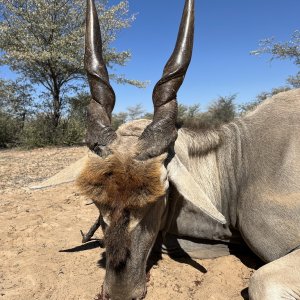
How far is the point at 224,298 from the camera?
10.3 feet

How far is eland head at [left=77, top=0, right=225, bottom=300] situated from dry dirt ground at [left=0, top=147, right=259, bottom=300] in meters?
0.66

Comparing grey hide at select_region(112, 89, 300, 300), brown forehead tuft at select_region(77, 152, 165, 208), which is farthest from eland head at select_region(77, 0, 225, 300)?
grey hide at select_region(112, 89, 300, 300)

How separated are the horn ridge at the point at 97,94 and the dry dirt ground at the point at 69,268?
1304 mm

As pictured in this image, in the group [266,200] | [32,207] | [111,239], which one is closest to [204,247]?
[266,200]

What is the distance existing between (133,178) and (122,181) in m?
0.08

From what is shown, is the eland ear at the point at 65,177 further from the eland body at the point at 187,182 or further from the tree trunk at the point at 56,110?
the tree trunk at the point at 56,110

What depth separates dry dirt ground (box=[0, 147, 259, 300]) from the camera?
3.30 m

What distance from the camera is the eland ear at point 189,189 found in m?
2.67

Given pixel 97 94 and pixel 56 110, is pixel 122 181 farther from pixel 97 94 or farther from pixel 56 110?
pixel 56 110

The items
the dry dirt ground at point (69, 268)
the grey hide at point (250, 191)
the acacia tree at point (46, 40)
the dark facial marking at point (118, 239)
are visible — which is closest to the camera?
the dark facial marking at point (118, 239)

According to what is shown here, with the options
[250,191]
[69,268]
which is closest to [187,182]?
[250,191]

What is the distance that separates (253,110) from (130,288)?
2248 mm

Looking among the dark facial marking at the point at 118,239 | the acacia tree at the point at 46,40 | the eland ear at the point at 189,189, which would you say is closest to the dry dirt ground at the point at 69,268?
the dark facial marking at the point at 118,239

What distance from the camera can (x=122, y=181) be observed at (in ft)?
8.55
